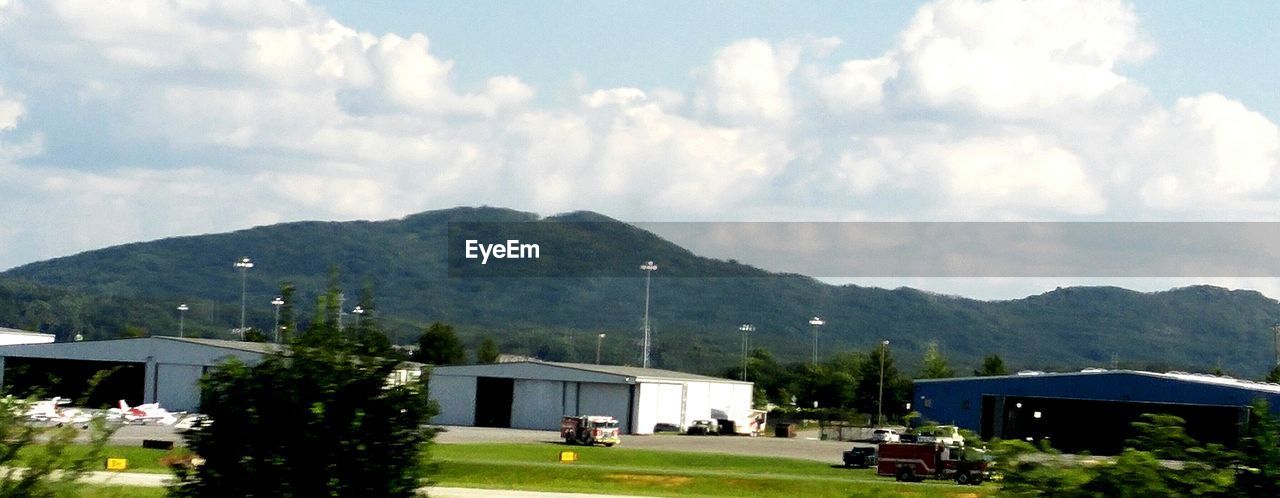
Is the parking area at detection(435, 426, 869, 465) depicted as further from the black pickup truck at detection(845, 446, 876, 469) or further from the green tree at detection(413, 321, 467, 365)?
the green tree at detection(413, 321, 467, 365)

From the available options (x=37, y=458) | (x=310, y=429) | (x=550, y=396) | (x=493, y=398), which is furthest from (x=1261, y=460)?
(x=493, y=398)

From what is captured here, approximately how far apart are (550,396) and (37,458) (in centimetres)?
7815

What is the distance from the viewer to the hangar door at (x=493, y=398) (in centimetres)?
9488

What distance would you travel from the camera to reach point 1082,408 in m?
87.1

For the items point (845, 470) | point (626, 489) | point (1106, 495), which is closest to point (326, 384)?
point (1106, 495)

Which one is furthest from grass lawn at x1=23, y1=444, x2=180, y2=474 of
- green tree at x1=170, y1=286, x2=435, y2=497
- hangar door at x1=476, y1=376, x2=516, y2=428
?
hangar door at x1=476, y1=376, x2=516, y2=428

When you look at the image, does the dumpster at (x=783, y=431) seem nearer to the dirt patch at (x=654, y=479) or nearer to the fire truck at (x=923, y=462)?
the fire truck at (x=923, y=462)

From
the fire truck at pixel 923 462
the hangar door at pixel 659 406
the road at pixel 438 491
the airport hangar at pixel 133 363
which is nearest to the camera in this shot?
the road at pixel 438 491

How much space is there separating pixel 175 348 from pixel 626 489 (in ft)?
189

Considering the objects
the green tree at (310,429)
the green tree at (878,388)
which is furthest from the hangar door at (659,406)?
the green tree at (310,429)

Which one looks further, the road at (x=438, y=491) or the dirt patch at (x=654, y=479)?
the dirt patch at (x=654, y=479)

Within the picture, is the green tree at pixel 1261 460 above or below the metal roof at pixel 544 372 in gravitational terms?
above

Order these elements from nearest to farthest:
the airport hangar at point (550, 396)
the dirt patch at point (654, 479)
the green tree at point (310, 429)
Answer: the green tree at point (310, 429) < the dirt patch at point (654, 479) < the airport hangar at point (550, 396)

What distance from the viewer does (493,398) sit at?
9581cm
